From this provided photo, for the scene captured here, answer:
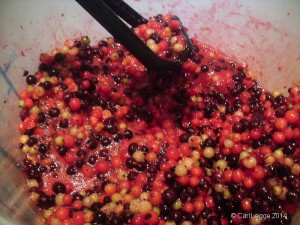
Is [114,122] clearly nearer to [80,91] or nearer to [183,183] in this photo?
[80,91]

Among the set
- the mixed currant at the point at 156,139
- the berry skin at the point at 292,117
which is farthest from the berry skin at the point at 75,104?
the berry skin at the point at 292,117

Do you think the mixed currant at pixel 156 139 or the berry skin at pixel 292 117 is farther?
the berry skin at pixel 292 117

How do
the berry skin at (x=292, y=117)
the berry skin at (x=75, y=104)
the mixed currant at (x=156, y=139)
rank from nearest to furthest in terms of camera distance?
the mixed currant at (x=156, y=139)
the berry skin at (x=292, y=117)
the berry skin at (x=75, y=104)

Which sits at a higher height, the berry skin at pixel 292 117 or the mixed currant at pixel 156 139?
the berry skin at pixel 292 117

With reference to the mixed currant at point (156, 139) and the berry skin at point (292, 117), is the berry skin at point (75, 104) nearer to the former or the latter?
the mixed currant at point (156, 139)

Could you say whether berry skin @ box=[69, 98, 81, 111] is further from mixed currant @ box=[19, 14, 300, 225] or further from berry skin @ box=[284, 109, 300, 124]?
berry skin @ box=[284, 109, 300, 124]

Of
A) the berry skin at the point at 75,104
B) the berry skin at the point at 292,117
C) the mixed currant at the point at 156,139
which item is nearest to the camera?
the mixed currant at the point at 156,139

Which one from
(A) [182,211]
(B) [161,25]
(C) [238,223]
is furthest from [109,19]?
(C) [238,223]

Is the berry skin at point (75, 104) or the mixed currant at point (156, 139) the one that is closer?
the mixed currant at point (156, 139)
